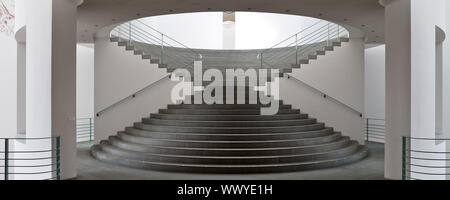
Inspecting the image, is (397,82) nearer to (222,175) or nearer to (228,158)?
(228,158)

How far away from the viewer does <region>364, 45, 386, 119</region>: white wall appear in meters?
12.5

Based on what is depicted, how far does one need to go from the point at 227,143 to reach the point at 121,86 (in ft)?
14.7

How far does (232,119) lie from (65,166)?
384 centimetres

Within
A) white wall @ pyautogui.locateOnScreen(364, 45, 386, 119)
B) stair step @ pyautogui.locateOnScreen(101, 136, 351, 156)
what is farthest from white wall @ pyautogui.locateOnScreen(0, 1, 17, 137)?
white wall @ pyautogui.locateOnScreen(364, 45, 386, 119)

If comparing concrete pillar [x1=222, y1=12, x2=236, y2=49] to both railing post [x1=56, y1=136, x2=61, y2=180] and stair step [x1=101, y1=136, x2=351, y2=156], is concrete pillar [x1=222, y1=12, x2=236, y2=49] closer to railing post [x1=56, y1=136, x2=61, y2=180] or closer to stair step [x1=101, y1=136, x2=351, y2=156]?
stair step [x1=101, y1=136, x2=351, y2=156]

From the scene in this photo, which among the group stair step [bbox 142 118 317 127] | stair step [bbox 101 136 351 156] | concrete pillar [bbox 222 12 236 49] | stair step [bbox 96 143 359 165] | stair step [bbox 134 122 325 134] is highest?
concrete pillar [bbox 222 12 236 49]

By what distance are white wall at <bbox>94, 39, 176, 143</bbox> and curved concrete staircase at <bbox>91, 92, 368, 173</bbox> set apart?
859 millimetres

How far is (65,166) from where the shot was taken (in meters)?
6.04

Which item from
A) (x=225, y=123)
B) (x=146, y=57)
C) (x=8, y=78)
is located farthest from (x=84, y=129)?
(x=225, y=123)

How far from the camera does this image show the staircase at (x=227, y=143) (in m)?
6.90

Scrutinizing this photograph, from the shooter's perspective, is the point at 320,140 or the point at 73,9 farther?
the point at 320,140

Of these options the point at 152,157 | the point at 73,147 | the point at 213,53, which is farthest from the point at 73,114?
the point at 213,53
